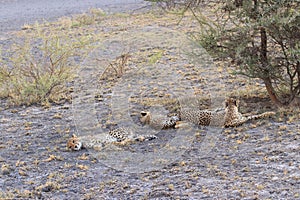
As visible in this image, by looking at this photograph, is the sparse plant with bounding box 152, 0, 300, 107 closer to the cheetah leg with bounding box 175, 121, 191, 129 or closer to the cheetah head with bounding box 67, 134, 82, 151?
the cheetah leg with bounding box 175, 121, 191, 129

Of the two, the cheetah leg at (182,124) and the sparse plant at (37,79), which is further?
the sparse plant at (37,79)

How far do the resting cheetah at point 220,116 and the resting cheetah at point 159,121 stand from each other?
0.09m

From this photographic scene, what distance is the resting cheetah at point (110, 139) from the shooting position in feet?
20.4

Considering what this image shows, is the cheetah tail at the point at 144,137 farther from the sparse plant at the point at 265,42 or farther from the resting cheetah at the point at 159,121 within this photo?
the sparse plant at the point at 265,42

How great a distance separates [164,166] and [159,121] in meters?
1.44

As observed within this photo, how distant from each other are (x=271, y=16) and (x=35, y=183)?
333cm

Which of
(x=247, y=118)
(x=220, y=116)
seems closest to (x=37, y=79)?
(x=220, y=116)

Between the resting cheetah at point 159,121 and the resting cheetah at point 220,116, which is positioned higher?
the resting cheetah at point 220,116

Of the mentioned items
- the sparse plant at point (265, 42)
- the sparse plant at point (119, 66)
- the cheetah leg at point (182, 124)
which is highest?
the sparse plant at point (265, 42)

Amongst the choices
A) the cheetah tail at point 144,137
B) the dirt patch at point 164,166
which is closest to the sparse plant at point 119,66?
the dirt patch at point 164,166

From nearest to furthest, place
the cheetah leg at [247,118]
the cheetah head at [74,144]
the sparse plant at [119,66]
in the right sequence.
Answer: the cheetah head at [74,144]
the cheetah leg at [247,118]
the sparse plant at [119,66]

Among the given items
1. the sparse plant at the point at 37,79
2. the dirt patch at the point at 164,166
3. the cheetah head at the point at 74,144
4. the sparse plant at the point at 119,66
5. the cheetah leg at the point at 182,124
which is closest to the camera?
the dirt patch at the point at 164,166

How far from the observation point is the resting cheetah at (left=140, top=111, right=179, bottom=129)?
22.4 ft

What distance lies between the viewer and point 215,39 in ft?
23.9
